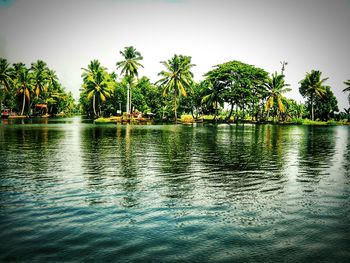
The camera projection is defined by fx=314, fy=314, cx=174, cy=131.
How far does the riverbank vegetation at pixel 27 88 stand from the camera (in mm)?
80562

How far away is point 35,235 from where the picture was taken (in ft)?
19.5

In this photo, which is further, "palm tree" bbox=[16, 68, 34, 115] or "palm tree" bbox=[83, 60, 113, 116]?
"palm tree" bbox=[16, 68, 34, 115]

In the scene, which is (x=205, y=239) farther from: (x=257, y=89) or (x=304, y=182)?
(x=257, y=89)

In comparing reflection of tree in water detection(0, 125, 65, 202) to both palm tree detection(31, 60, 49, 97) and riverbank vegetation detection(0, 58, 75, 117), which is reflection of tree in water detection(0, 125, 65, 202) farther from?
palm tree detection(31, 60, 49, 97)

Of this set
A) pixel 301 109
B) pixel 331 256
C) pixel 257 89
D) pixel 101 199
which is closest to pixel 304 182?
pixel 331 256

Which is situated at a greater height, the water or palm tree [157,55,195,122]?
palm tree [157,55,195,122]

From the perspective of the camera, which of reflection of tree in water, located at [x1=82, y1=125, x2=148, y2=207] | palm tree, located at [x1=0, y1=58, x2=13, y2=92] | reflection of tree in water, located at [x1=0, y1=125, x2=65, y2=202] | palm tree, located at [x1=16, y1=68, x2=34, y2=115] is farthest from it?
palm tree, located at [x1=16, y1=68, x2=34, y2=115]

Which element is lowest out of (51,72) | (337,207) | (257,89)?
(337,207)

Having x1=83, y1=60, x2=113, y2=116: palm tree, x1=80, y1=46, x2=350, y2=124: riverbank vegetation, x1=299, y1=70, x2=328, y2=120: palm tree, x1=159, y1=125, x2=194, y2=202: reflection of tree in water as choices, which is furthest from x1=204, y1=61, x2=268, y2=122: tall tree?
x1=159, y1=125, x2=194, y2=202: reflection of tree in water

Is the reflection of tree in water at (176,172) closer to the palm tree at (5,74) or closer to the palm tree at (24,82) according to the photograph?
the palm tree at (5,74)

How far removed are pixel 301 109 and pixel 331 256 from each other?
111 m

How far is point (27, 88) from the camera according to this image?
86250mm

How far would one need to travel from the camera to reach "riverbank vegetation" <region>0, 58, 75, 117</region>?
8056 cm

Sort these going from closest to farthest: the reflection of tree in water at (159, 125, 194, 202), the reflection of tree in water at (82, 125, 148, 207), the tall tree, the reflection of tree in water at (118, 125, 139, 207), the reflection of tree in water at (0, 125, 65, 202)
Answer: the reflection of tree in water at (118, 125, 139, 207) → the reflection of tree in water at (82, 125, 148, 207) → the reflection of tree in water at (159, 125, 194, 202) → the reflection of tree in water at (0, 125, 65, 202) → the tall tree
